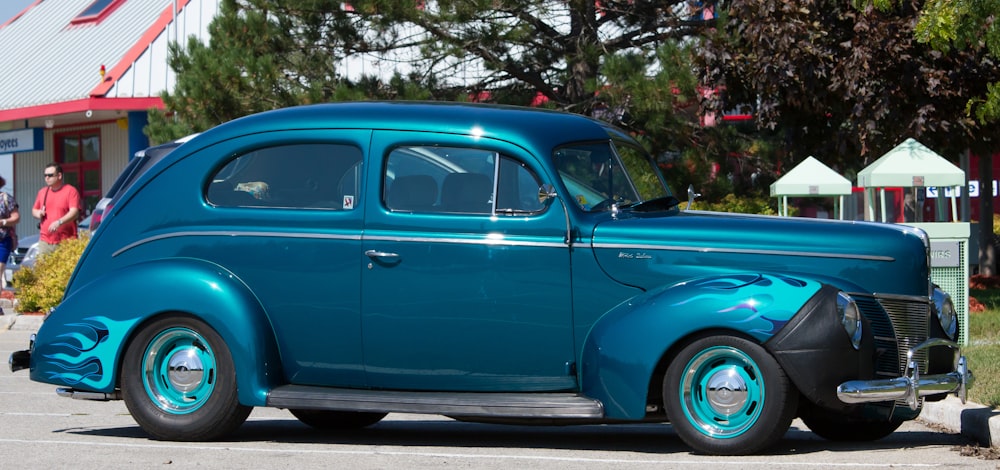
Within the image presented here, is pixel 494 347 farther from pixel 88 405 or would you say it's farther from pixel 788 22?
pixel 788 22

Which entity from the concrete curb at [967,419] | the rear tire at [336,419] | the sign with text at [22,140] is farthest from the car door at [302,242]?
the sign with text at [22,140]

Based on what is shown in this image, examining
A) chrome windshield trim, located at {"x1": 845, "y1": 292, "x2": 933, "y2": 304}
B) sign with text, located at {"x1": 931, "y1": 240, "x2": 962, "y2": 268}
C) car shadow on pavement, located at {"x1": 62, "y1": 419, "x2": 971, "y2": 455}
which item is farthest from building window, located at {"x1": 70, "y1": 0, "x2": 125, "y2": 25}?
chrome windshield trim, located at {"x1": 845, "y1": 292, "x2": 933, "y2": 304}

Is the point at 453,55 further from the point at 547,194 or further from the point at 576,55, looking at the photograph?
the point at 547,194

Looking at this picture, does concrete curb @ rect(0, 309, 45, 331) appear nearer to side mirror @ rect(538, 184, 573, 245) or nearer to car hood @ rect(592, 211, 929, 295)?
side mirror @ rect(538, 184, 573, 245)

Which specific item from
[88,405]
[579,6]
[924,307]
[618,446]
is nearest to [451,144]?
[618,446]

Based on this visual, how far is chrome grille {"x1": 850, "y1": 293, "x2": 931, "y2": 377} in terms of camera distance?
686 cm

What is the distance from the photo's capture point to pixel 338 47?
61.9 ft

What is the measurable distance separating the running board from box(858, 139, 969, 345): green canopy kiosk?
6331mm

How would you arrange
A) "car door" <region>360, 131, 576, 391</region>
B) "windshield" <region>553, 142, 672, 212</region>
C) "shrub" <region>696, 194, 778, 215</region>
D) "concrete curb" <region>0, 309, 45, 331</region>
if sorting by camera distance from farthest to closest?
"shrub" <region>696, 194, 778, 215</region>
"concrete curb" <region>0, 309, 45, 331</region>
"windshield" <region>553, 142, 672, 212</region>
"car door" <region>360, 131, 576, 391</region>

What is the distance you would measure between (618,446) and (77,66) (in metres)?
24.6

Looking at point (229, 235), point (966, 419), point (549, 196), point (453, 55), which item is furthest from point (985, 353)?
point (453, 55)

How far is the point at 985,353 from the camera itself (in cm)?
1141

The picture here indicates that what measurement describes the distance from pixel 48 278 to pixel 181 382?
34.7 feet

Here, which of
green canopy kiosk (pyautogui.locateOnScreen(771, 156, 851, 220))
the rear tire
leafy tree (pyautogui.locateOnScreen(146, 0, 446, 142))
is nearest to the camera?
the rear tire
